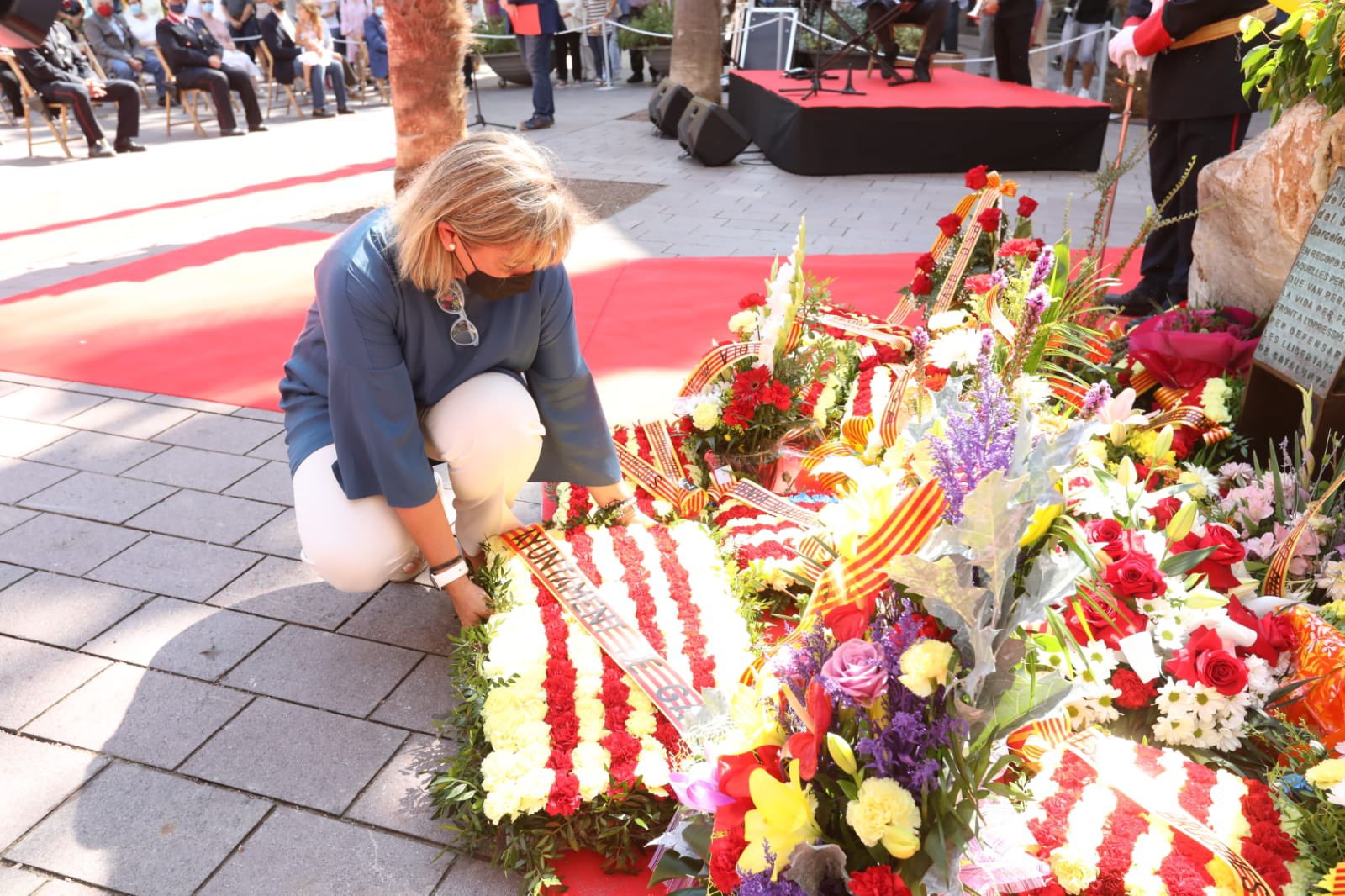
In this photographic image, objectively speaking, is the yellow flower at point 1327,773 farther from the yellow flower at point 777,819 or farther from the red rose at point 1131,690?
the yellow flower at point 777,819

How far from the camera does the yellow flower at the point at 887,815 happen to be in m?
1.22

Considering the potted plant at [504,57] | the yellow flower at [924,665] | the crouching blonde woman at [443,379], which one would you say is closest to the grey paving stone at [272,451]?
the crouching blonde woman at [443,379]

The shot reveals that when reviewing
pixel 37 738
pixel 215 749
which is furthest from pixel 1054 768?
pixel 37 738

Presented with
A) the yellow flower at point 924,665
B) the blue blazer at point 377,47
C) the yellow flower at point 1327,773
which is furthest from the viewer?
the blue blazer at point 377,47

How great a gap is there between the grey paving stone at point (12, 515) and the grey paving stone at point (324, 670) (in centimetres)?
112

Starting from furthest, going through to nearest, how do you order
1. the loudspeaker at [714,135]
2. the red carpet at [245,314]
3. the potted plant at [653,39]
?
the potted plant at [653,39] → the loudspeaker at [714,135] → the red carpet at [245,314]

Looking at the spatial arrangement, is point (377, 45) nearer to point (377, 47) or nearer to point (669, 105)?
point (377, 47)

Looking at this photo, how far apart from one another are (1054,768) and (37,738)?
2.04 m

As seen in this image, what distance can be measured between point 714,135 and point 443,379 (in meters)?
6.27

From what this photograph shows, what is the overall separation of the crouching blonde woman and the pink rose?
112cm

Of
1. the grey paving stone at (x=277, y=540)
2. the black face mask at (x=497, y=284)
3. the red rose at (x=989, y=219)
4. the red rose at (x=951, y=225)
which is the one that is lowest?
the grey paving stone at (x=277, y=540)

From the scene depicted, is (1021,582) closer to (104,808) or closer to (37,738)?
(104,808)

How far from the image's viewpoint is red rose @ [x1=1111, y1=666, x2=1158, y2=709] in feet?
6.18

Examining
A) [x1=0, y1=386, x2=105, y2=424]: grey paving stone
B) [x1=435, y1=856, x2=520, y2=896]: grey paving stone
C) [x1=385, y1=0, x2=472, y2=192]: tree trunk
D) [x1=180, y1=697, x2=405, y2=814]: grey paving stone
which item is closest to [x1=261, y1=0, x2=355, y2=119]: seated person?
[x1=385, y1=0, x2=472, y2=192]: tree trunk
